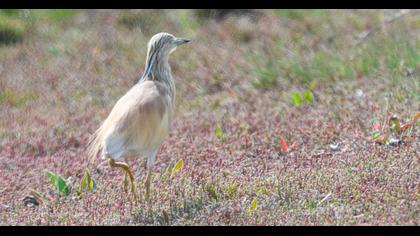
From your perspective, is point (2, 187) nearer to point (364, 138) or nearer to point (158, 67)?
point (158, 67)

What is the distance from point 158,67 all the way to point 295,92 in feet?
6.92

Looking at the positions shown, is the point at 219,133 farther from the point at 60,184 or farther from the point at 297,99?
the point at 60,184

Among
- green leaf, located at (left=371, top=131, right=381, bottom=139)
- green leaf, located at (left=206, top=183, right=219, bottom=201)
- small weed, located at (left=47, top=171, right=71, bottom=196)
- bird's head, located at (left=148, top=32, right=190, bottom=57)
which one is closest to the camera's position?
green leaf, located at (left=206, top=183, right=219, bottom=201)

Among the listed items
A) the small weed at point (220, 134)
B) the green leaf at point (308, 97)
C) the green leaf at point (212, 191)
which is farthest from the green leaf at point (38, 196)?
the green leaf at point (308, 97)

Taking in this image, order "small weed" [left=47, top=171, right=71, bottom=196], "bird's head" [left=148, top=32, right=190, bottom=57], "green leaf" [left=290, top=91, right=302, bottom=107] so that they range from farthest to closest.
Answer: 1. "green leaf" [left=290, top=91, right=302, bottom=107]
2. "bird's head" [left=148, top=32, right=190, bottom=57]
3. "small weed" [left=47, top=171, right=71, bottom=196]

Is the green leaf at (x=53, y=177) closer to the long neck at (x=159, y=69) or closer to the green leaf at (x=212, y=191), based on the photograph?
the long neck at (x=159, y=69)

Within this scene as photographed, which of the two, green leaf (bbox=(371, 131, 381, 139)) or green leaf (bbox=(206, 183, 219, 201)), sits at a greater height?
green leaf (bbox=(206, 183, 219, 201))

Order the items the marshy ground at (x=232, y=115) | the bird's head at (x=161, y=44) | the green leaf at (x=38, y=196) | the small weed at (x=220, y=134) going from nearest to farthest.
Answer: the marshy ground at (x=232, y=115)
the green leaf at (x=38, y=196)
the bird's head at (x=161, y=44)
the small weed at (x=220, y=134)

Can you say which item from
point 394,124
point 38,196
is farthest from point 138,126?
point 394,124

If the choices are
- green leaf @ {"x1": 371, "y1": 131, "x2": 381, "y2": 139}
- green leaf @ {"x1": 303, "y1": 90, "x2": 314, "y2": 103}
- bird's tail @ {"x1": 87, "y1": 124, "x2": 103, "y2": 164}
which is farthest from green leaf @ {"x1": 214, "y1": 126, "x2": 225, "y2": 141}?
→ green leaf @ {"x1": 371, "y1": 131, "x2": 381, "y2": 139}

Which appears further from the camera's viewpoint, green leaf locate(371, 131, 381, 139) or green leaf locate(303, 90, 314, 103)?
green leaf locate(303, 90, 314, 103)

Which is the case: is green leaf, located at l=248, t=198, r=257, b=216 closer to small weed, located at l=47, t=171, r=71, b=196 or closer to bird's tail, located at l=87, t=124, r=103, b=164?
bird's tail, located at l=87, t=124, r=103, b=164

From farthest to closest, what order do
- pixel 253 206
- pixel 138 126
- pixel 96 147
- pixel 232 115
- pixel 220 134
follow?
pixel 232 115 < pixel 220 134 < pixel 96 147 < pixel 138 126 < pixel 253 206

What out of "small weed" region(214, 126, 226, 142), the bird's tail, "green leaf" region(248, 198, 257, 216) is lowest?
"small weed" region(214, 126, 226, 142)
